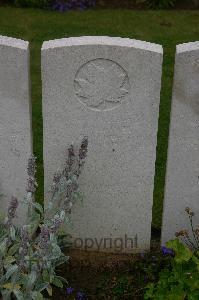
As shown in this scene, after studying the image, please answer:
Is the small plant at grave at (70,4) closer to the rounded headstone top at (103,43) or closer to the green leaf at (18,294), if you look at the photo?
the rounded headstone top at (103,43)

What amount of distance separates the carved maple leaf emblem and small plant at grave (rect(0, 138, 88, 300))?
0.27 m

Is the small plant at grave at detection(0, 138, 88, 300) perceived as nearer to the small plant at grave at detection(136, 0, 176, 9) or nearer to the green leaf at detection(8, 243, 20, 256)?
the green leaf at detection(8, 243, 20, 256)

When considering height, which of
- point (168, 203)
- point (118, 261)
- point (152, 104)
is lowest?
point (118, 261)

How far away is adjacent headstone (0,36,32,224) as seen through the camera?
389 centimetres

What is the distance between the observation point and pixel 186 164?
4.25m

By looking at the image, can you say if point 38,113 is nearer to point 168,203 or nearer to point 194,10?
point 168,203

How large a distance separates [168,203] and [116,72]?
106cm

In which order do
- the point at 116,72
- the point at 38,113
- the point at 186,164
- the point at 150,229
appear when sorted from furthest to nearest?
the point at 38,113
the point at 150,229
the point at 186,164
the point at 116,72

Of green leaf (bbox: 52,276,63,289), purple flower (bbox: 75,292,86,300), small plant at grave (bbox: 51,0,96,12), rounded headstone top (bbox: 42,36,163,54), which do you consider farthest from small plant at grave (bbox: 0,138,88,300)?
small plant at grave (bbox: 51,0,96,12)

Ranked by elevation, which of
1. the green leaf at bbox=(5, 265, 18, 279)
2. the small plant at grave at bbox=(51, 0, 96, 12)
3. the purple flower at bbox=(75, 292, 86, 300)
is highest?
the small plant at grave at bbox=(51, 0, 96, 12)

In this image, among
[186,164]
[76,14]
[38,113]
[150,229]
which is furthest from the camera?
[76,14]

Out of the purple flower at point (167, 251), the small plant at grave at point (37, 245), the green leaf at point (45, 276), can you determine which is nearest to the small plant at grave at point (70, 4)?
the small plant at grave at point (37, 245)

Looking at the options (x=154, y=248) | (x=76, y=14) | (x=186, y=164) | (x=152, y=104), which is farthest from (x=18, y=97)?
(x=76, y=14)

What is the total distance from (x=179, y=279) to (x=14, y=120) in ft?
4.75
